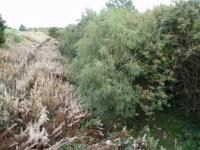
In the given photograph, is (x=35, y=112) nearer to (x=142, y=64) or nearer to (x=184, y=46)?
(x=142, y=64)

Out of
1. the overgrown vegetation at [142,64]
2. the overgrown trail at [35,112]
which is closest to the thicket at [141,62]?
the overgrown vegetation at [142,64]

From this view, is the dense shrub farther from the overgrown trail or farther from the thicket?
the overgrown trail

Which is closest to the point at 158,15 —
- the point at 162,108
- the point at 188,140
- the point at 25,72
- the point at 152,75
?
the point at 152,75

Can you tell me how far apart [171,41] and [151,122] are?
8.62 feet

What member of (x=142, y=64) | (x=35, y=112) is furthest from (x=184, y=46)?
(x=35, y=112)

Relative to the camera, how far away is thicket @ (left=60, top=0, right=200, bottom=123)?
1288cm

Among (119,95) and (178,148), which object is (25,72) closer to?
(119,95)

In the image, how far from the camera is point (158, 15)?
1447 cm

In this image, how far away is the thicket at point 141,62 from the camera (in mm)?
12883

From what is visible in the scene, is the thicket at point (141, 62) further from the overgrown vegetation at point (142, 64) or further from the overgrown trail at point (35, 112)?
the overgrown trail at point (35, 112)

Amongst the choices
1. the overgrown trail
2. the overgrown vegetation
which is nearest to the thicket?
the overgrown vegetation

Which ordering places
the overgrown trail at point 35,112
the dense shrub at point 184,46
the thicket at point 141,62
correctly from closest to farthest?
the overgrown trail at point 35,112 → the thicket at point 141,62 → the dense shrub at point 184,46

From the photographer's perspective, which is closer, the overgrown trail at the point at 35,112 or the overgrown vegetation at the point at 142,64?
the overgrown trail at the point at 35,112

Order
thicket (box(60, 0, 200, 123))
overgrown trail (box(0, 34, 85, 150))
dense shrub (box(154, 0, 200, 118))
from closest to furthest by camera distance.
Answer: overgrown trail (box(0, 34, 85, 150))
thicket (box(60, 0, 200, 123))
dense shrub (box(154, 0, 200, 118))
